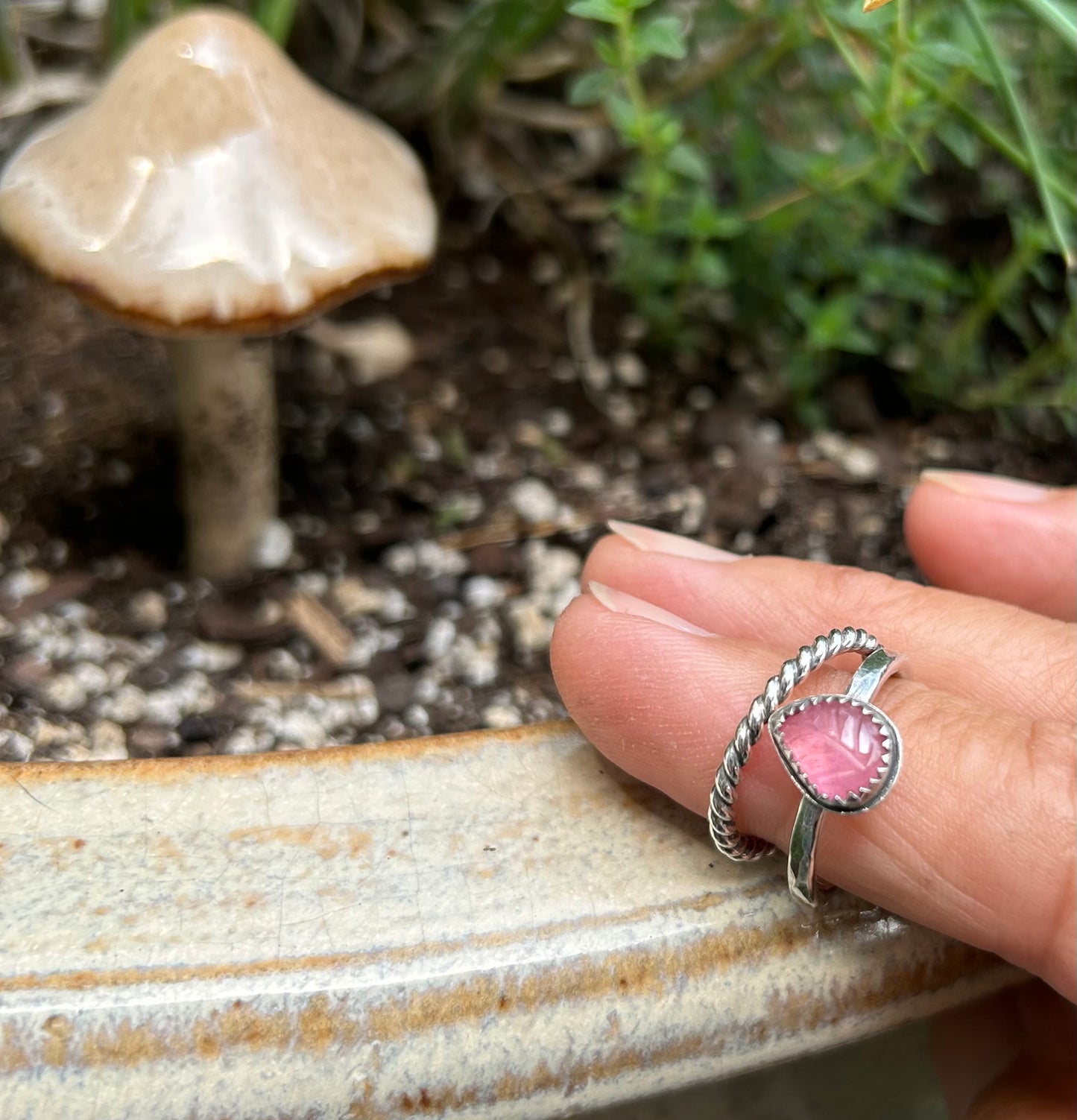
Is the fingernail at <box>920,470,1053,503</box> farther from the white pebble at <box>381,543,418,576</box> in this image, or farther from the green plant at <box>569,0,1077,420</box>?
the white pebble at <box>381,543,418,576</box>

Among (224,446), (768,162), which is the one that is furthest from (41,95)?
(768,162)

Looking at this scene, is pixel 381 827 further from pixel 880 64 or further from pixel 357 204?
pixel 880 64

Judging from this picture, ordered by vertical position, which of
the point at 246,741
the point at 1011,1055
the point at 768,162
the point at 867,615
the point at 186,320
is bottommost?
the point at 1011,1055

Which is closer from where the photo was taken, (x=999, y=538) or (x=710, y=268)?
(x=999, y=538)

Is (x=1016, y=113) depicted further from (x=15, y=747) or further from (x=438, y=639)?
(x=15, y=747)

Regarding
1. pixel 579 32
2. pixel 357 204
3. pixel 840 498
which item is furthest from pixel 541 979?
pixel 579 32

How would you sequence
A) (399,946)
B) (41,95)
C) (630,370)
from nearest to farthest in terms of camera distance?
(399,946) < (41,95) < (630,370)

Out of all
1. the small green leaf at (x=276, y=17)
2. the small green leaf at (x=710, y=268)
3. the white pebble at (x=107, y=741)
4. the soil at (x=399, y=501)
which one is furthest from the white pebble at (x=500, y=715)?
the small green leaf at (x=276, y=17)
